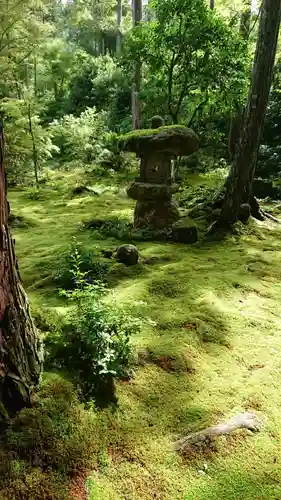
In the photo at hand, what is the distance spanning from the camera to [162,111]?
11766 millimetres

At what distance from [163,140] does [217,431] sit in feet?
15.9

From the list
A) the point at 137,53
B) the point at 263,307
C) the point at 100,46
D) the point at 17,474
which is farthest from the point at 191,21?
the point at 100,46

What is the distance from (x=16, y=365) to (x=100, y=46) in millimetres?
34254

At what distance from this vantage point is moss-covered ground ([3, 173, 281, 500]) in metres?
2.19

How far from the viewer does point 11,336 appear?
216 cm

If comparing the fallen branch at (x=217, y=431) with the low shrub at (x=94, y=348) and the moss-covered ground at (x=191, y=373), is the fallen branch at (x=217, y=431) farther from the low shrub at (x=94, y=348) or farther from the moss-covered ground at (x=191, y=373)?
the low shrub at (x=94, y=348)

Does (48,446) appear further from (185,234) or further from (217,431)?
(185,234)

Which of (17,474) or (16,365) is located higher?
(16,365)

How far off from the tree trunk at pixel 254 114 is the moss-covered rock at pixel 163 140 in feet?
2.92

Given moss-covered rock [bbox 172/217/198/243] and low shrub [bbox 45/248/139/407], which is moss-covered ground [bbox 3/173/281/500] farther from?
moss-covered rock [bbox 172/217/198/243]

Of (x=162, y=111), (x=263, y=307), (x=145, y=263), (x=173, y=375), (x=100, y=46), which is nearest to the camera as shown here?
(x=173, y=375)

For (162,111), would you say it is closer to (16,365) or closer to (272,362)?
(272,362)

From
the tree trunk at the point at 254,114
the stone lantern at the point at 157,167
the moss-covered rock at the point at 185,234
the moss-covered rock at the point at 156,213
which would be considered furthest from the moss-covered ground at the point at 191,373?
the tree trunk at the point at 254,114

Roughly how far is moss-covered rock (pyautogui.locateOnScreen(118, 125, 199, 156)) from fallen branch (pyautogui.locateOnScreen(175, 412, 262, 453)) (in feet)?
15.5
